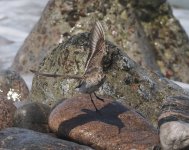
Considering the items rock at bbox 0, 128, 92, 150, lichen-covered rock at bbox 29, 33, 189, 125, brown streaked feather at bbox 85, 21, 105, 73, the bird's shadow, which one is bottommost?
rock at bbox 0, 128, 92, 150

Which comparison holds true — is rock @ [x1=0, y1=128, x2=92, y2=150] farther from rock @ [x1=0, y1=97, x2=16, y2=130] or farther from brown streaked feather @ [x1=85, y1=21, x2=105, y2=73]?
rock @ [x1=0, y1=97, x2=16, y2=130]

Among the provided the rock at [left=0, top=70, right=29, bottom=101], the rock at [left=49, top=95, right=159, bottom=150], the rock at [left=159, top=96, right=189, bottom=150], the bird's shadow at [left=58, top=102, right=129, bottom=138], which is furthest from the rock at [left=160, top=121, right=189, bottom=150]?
the rock at [left=0, top=70, right=29, bottom=101]

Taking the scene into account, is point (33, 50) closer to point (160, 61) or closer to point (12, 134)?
point (160, 61)

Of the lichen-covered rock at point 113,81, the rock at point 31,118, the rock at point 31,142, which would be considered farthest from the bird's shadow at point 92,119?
the lichen-covered rock at point 113,81

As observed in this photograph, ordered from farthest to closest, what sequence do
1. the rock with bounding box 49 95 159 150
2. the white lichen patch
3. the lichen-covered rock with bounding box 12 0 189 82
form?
1. the lichen-covered rock with bounding box 12 0 189 82
2. the white lichen patch
3. the rock with bounding box 49 95 159 150

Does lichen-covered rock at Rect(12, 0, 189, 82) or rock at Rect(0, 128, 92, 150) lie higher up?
lichen-covered rock at Rect(12, 0, 189, 82)

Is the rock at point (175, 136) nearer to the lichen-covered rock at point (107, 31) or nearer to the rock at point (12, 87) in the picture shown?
the rock at point (12, 87)
